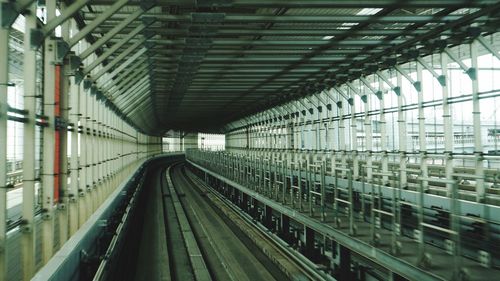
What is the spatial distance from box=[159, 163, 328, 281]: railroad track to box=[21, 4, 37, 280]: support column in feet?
15.0

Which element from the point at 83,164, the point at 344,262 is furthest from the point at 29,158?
the point at 344,262

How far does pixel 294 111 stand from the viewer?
21891 millimetres

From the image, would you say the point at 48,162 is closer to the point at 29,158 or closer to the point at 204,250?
the point at 29,158

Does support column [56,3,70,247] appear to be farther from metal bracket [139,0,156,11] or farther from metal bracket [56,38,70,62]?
metal bracket [139,0,156,11]

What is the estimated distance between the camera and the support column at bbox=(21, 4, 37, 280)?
490 cm

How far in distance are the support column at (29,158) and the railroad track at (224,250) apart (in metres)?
4.56

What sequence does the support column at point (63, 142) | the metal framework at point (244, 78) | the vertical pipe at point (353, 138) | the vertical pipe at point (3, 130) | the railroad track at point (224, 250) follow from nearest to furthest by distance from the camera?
the vertical pipe at point (3, 130)
the metal framework at point (244, 78)
the support column at point (63, 142)
the railroad track at point (224, 250)
the vertical pipe at point (353, 138)

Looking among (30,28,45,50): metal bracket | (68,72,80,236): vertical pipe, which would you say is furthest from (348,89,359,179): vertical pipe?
(30,28,45,50): metal bracket

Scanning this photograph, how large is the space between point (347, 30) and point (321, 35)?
644 mm

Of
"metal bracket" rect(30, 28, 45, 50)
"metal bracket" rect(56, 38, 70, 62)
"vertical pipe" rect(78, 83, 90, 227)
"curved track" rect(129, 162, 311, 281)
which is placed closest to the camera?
"metal bracket" rect(30, 28, 45, 50)

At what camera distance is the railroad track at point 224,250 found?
9.30 meters

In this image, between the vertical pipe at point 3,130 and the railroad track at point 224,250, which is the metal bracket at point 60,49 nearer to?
the vertical pipe at point 3,130

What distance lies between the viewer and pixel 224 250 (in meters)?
11.4

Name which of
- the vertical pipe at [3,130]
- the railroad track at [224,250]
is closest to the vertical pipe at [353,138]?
the railroad track at [224,250]
